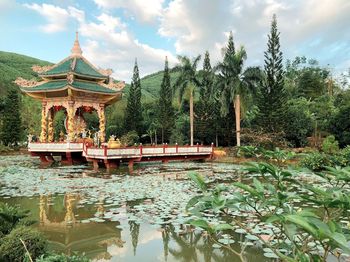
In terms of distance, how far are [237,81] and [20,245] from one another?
742 inches

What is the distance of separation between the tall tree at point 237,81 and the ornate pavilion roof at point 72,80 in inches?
263

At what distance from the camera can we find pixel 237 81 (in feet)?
67.4

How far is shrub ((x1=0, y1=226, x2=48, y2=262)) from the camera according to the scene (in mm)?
2963

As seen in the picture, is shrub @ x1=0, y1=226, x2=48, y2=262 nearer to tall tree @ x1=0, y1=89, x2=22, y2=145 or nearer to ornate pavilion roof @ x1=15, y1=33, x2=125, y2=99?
ornate pavilion roof @ x1=15, y1=33, x2=125, y2=99

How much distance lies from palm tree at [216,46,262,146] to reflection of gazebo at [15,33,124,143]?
6.69m

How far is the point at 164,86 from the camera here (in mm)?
30297

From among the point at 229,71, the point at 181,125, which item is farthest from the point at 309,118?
the point at 181,125

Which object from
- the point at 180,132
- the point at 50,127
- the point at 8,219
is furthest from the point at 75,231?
the point at 180,132

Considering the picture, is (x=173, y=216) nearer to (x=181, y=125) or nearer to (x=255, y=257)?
(x=255, y=257)

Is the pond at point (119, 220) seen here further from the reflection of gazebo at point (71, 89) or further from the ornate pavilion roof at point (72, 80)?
the ornate pavilion roof at point (72, 80)

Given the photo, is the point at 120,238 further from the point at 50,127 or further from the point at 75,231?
the point at 50,127

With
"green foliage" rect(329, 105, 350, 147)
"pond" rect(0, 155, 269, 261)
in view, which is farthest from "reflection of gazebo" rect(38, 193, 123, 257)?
"green foliage" rect(329, 105, 350, 147)

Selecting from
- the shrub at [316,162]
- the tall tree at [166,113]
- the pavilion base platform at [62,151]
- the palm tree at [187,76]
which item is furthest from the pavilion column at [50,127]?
the shrub at [316,162]

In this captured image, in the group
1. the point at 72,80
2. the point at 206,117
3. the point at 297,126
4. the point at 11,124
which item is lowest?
the point at 297,126
